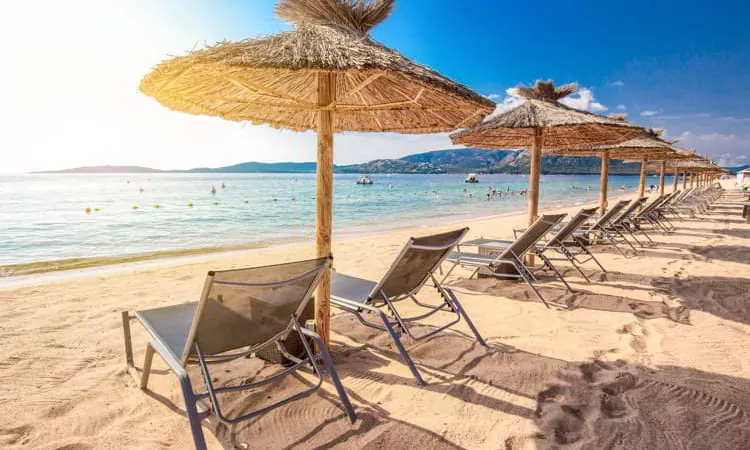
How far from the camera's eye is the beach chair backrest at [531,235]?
175 inches

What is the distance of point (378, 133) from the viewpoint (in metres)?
4.68

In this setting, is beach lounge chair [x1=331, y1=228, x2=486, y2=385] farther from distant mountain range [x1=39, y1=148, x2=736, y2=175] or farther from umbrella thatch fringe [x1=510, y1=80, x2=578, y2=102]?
distant mountain range [x1=39, y1=148, x2=736, y2=175]

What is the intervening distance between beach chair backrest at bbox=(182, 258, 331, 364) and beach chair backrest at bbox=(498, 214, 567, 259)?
9.58 feet

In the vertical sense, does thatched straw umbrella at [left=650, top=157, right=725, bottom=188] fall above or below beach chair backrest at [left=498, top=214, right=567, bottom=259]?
above

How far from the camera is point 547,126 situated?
5.28 metres

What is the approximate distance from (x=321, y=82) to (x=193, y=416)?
2169mm

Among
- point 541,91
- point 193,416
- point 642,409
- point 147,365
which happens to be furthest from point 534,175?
point 193,416

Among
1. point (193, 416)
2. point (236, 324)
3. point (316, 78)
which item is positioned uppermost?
point (316, 78)

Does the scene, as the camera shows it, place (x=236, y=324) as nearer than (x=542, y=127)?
Yes

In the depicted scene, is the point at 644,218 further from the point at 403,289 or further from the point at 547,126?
the point at 403,289

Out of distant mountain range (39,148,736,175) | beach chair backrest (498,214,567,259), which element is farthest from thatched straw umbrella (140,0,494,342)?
distant mountain range (39,148,736,175)

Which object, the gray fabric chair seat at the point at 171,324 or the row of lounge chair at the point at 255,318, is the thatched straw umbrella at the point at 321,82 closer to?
the row of lounge chair at the point at 255,318

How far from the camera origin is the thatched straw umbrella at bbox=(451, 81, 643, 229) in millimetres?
5375

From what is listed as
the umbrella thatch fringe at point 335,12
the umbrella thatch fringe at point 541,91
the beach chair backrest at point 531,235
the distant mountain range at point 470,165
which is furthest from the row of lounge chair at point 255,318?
the distant mountain range at point 470,165
